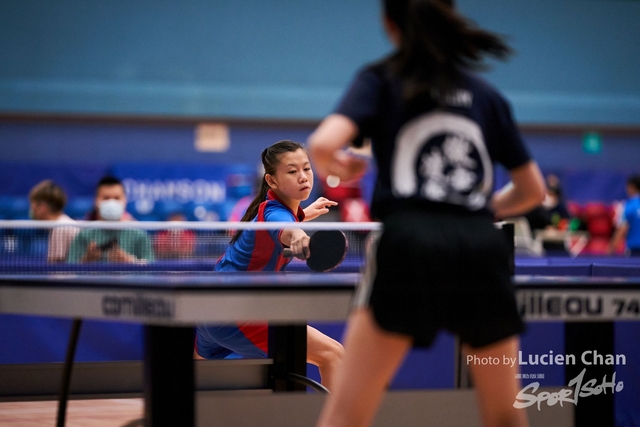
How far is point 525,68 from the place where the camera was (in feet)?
40.3

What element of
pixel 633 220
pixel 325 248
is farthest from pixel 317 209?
pixel 633 220

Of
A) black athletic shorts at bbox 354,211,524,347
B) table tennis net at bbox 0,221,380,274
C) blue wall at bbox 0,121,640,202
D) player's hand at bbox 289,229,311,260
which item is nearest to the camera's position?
black athletic shorts at bbox 354,211,524,347

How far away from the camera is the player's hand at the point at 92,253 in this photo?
5262 millimetres

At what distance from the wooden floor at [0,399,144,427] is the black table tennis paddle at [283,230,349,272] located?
1502mm

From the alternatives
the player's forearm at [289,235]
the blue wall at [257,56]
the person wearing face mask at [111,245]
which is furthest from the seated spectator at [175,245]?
the blue wall at [257,56]

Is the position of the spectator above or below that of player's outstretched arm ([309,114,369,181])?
above

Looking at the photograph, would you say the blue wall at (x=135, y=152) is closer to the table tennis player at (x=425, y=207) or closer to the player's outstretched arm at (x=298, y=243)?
the player's outstretched arm at (x=298, y=243)

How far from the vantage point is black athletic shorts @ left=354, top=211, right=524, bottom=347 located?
5.81 ft

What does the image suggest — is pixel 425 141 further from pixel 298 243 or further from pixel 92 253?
pixel 92 253

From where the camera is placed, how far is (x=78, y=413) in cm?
454

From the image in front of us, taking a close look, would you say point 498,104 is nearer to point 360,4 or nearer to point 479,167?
point 479,167

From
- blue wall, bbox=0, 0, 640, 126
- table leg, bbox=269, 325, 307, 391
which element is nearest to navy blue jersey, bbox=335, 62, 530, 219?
table leg, bbox=269, 325, 307, 391

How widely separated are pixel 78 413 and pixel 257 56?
25.4 feet

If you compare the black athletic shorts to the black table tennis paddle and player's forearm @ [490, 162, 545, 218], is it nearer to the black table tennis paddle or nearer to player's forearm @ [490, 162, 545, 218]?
player's forearm @ [490, 162, 545, 218]
